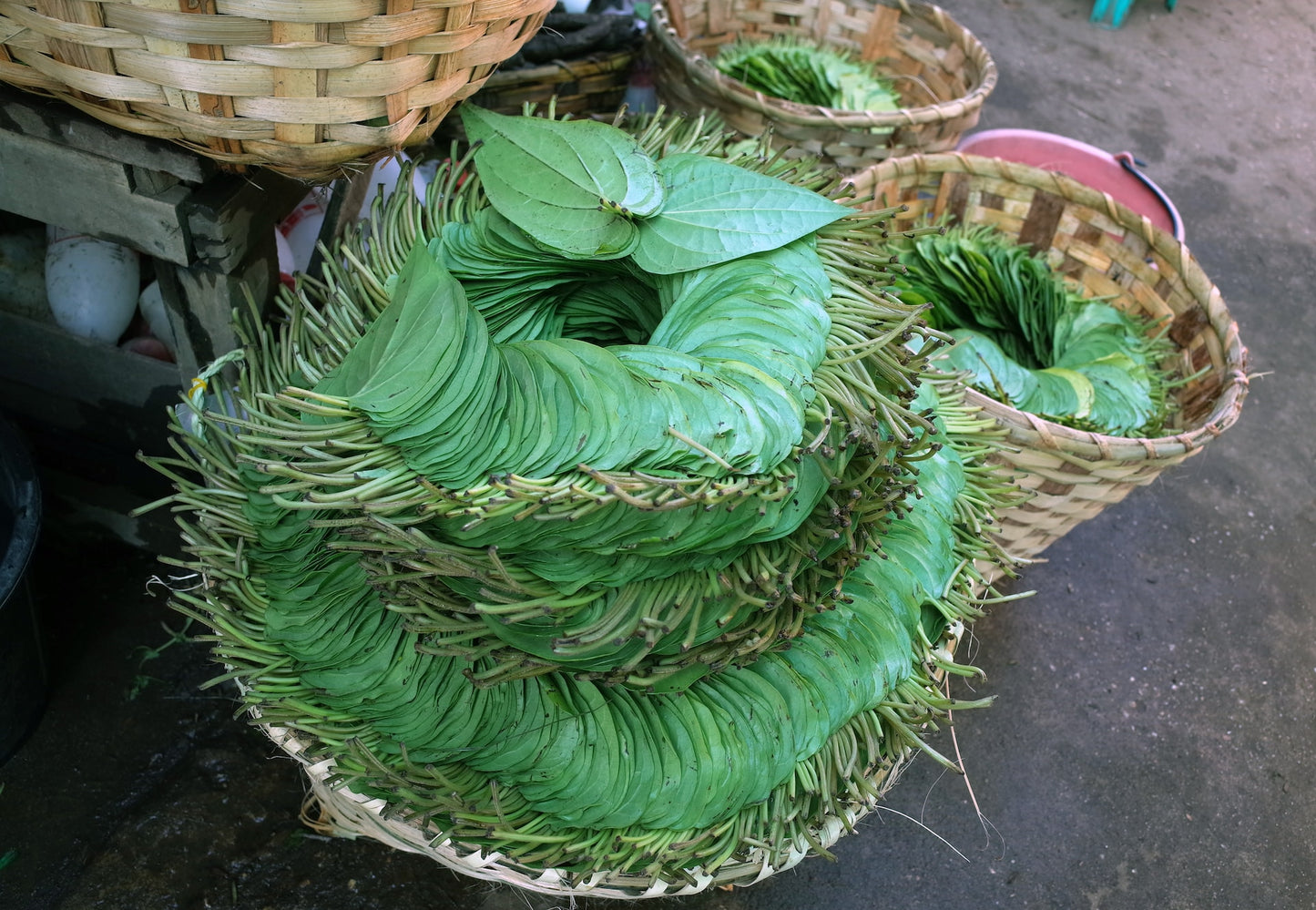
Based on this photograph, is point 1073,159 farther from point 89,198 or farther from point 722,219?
point 89,198

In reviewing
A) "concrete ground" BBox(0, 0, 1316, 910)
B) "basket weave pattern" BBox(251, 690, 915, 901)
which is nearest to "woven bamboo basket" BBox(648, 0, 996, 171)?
"concrete ground" BBox(0, 0, 1316, 910)

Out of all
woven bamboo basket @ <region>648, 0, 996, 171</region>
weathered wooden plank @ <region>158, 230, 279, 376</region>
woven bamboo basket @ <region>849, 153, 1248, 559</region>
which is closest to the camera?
weathered wooden plank @ <region>158, 230, 279, 376</region>

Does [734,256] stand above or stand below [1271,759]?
above

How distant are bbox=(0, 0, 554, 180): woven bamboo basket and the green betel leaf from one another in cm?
25

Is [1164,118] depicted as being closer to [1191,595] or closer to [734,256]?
[1191,595]

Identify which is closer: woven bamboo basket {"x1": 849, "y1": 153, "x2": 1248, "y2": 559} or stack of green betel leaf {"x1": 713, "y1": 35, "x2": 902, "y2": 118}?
woven bamboo basket {"x1": 849, "y1": 153, "x2": 1248, "y2": 559}

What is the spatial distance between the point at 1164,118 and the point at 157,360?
142 inches

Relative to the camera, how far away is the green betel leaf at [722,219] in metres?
1.04

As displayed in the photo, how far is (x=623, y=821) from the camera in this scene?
1.01m

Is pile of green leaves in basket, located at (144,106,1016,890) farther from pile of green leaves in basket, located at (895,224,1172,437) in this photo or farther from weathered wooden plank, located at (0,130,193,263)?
pile of green leaves in basket, located at (895,224,1172,437)

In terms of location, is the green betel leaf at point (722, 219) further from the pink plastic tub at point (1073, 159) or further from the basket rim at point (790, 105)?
the pink plastic tub at point (1073, 159)

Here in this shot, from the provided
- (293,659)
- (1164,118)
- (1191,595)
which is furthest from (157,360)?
(1164,118)

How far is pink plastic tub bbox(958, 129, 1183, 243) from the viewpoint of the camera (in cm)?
245

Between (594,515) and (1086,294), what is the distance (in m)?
1.67
